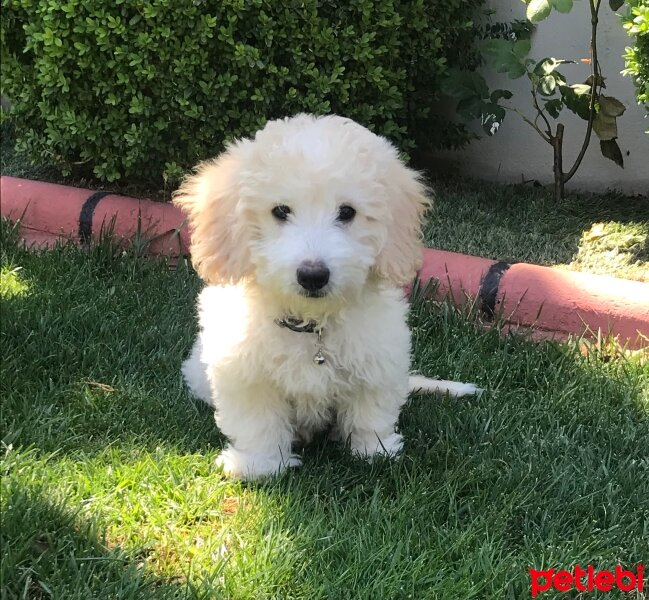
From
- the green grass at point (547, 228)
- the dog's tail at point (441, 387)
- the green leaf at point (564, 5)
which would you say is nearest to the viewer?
the dog's tail at point (441, 387)

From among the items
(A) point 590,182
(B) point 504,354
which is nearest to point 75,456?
(B) point 504,354

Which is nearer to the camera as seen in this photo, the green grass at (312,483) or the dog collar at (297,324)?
the green grass at (312,483)

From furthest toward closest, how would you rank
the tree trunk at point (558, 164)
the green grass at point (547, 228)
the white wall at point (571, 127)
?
the white wall at point (571, 127), the tree trunk at point (558, 164), the green grass at point (547, 228)

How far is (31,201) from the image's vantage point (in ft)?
14.3

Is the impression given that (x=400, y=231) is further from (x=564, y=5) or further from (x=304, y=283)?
(x=564, y=5)

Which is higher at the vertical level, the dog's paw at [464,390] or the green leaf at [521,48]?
the green leaf at [521,48]

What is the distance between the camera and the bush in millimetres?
A: 3199

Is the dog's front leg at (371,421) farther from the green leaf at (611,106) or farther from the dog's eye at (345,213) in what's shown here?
the green leaf at (611,106)

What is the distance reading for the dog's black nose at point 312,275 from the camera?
194 centimetres

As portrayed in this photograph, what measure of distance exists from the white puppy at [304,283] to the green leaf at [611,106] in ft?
7.40

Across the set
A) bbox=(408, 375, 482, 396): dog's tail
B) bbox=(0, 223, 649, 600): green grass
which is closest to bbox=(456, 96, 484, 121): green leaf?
bbox=(0, 223, 649, 600): green grass

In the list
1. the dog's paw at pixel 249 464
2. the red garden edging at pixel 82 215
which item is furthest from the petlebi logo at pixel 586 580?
the red garden edging at pixel 82 215

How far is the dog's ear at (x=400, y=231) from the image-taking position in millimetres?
2178

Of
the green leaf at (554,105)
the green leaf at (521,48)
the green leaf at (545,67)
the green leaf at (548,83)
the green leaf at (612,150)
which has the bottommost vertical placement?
the green leaf at (612,150)
